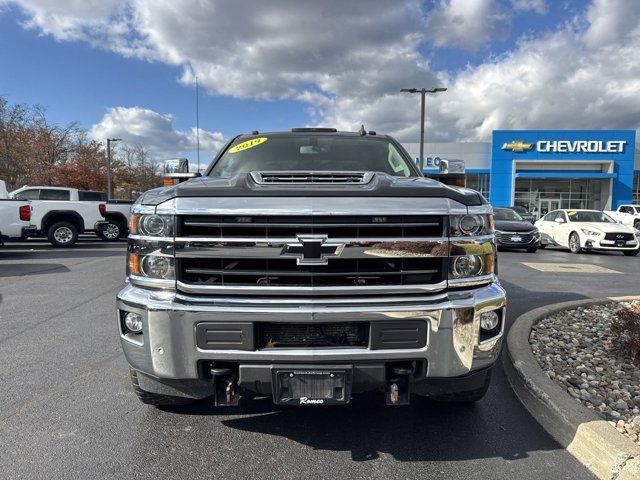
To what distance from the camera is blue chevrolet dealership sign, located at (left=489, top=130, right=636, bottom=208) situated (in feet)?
119

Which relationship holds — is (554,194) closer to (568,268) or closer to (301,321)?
(568,268)

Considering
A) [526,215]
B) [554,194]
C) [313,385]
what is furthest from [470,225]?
[554,194]

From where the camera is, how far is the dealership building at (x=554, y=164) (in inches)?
1427

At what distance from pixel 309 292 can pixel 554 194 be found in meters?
43.4

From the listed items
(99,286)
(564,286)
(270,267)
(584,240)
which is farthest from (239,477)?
(584,240)

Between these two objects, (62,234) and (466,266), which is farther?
(62,234)

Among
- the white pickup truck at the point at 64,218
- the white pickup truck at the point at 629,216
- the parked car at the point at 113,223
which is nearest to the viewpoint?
the white pickup truck at the point at 64,218

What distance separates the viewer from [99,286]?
7680 millimetres

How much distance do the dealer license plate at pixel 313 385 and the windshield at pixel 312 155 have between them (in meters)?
1.92

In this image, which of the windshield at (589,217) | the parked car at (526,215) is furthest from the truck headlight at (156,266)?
the parked car at (526,215)

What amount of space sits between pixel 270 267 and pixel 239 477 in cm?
111

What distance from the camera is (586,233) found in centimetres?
1352

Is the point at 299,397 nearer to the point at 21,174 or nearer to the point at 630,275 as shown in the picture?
the point at 630,275

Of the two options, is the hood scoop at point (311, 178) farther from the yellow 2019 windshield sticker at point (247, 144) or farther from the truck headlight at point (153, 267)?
the yellow 2019 windshield sticker at point (247, 144)
